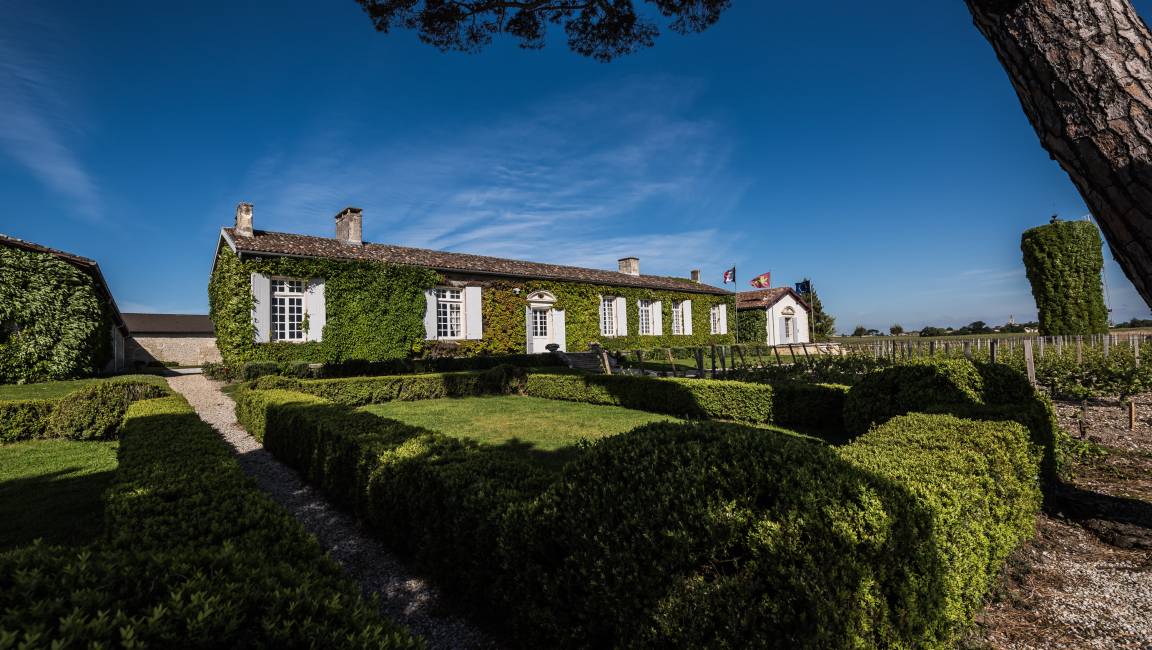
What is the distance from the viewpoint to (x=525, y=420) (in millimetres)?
10438

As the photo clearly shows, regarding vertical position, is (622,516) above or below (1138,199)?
below

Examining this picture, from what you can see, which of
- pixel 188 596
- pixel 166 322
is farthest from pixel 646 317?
pixel 166 322

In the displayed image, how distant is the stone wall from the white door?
24388 millimetres

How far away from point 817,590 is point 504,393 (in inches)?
549

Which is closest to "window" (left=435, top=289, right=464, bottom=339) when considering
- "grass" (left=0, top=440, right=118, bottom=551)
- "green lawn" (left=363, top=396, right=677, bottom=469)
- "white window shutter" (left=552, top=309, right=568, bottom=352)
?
→ "white window shutter" (left=552, top=309, right=568, bottom=352)

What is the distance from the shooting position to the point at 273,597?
1649mm

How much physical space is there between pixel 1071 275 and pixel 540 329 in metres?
19.4

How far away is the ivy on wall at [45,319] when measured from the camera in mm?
14766

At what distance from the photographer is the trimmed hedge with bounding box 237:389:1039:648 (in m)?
2.08

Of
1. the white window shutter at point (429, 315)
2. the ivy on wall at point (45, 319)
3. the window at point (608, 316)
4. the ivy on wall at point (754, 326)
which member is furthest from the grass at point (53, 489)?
the ivy on wall at point (754, 326)

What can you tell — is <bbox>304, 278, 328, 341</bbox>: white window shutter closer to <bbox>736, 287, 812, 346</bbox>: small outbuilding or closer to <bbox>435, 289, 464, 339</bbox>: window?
<bbox>435, 289, 464, 339</bbox>: window

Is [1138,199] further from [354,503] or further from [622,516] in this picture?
[354,503]

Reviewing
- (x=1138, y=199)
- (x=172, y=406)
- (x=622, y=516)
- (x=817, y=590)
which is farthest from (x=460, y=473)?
(x=172, y=406)

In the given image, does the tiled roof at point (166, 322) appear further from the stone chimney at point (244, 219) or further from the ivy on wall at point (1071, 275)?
the ivy on wall at point (1071, 275)
